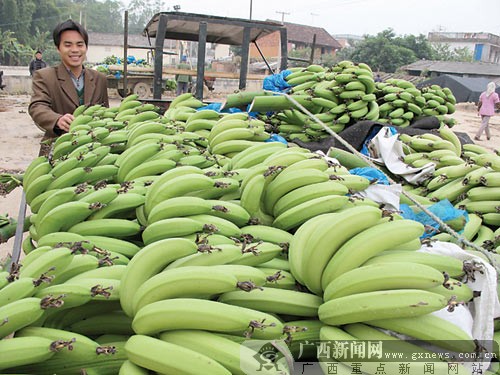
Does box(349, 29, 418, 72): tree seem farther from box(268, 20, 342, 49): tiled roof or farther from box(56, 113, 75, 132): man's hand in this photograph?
box(56, 113, 75, 132): man's hand

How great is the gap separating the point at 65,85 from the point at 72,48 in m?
0.39

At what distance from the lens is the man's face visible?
371 centimetres

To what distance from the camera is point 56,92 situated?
3986 mm

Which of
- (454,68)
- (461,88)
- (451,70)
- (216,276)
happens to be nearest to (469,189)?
(216,276)

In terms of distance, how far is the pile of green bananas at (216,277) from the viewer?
117 centimetres

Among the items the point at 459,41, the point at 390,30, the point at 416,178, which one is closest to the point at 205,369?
the point at 416,178

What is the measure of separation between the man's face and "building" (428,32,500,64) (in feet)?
228

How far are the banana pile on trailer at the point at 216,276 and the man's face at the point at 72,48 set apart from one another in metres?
1.96

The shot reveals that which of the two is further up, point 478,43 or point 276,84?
point 478,43

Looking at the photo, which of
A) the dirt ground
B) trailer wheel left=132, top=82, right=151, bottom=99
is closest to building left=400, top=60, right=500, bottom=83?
the dirt ground

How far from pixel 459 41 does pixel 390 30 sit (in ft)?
119

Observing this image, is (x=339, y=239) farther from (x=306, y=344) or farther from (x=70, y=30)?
(x=70, y=30)

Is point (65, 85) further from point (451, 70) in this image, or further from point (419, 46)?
point (419, 46)

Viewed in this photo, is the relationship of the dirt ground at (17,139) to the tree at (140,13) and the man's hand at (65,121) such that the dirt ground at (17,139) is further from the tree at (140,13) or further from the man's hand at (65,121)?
the tree at (140,13)
